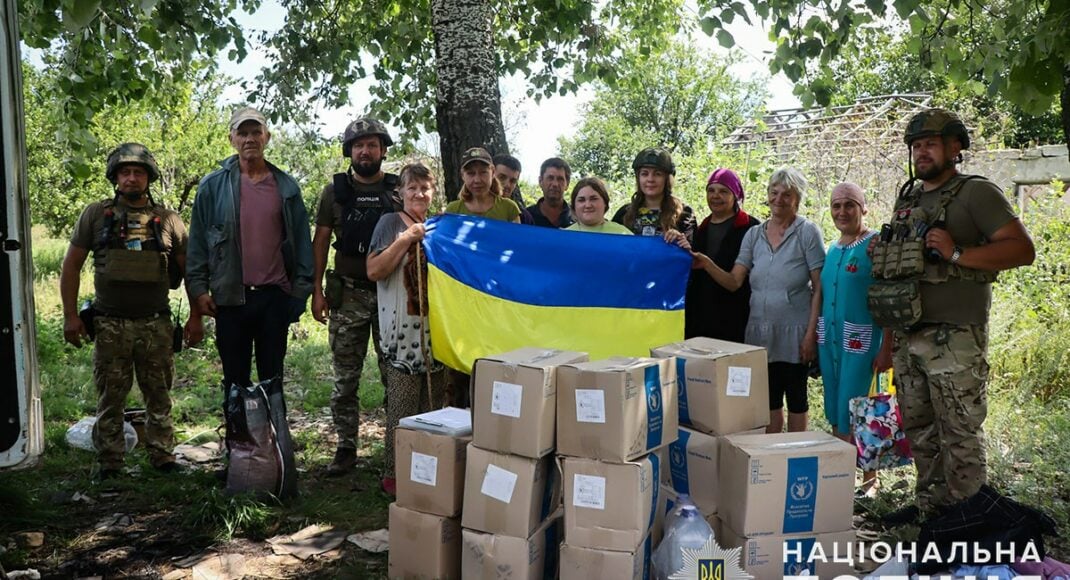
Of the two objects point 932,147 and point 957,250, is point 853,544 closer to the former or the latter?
point 957,250

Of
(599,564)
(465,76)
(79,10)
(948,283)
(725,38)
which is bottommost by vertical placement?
(599,564)

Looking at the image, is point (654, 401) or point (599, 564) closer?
point (599, 564)

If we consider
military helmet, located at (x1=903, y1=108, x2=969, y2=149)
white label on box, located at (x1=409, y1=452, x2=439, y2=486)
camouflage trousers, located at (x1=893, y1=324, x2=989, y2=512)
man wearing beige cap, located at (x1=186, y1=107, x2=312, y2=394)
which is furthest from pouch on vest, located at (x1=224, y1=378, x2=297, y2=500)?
military helmet, located at (x1=903, y1=108, x2=969, y2=149)

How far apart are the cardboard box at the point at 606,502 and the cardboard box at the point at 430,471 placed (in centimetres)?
53

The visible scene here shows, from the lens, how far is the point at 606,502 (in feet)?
10.5

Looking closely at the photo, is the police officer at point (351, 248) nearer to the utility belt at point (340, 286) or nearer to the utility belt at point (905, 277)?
the utility belt at point (340, 286)

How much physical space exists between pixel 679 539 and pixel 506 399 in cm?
93

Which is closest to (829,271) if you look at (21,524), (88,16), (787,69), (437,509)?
(787,69)

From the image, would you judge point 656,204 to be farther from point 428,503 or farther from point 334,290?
point 428,503

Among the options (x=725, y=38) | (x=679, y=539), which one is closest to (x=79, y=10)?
(x=679, y=539)

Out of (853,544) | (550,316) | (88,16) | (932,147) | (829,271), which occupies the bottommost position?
(853,544)

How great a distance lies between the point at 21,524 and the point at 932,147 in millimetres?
5109

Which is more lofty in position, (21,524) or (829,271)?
(829,271)

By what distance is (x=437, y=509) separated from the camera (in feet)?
11.7
